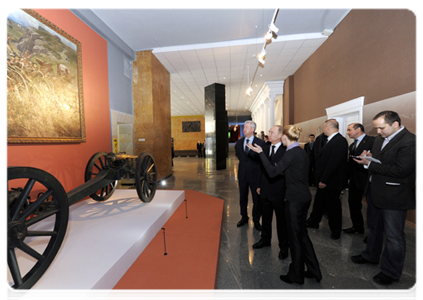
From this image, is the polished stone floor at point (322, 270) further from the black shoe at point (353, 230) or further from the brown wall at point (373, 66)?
the brown wall at point (373, 66)

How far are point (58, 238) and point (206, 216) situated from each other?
87.5 inches

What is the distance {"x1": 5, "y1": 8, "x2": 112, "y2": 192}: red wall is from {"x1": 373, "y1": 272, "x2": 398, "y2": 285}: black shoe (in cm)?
458

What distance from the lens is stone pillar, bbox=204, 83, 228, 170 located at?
979 centimetres

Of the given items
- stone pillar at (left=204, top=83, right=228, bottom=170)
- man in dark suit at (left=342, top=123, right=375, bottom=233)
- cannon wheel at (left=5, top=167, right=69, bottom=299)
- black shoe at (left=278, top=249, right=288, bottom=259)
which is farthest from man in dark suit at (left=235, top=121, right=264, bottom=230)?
stone pillar at (left=204, top=83, right=228, bottom=170)

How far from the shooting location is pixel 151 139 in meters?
6.57

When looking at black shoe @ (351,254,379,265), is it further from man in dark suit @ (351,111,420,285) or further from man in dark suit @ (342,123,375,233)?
man in dark suit @ (342,123,375,233)

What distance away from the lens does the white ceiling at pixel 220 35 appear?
15.7 ft

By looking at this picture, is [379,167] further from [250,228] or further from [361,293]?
[250,228]

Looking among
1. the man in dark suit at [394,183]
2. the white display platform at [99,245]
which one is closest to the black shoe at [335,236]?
the man in dark suit at [394,183]

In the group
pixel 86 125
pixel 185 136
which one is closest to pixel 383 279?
pixel 86 125

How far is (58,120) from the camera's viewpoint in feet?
11.5

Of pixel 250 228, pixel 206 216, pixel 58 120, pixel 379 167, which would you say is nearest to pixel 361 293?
pixel 379 167

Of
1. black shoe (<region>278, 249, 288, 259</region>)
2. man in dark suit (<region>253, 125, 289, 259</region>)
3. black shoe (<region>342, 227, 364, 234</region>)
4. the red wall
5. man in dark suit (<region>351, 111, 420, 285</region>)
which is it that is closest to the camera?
man in dark suit (<region>351, 111, 420, 285</region>)

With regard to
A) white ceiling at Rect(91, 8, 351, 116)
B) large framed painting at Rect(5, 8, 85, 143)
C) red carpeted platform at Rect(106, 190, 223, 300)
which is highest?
white ceiling at Rect(91, 8, 351, 116)
